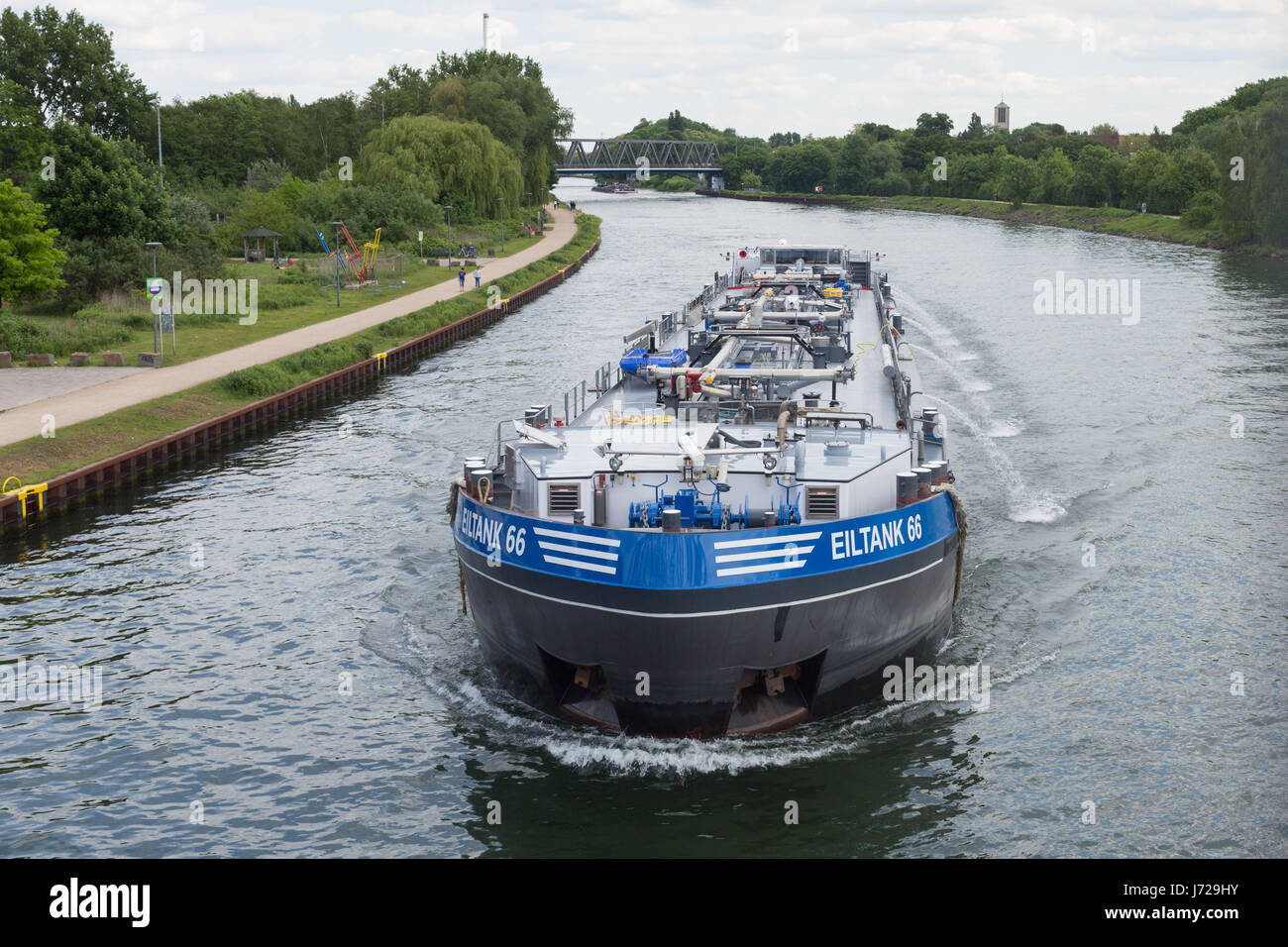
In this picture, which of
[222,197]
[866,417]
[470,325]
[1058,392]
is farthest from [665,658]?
[222,197]

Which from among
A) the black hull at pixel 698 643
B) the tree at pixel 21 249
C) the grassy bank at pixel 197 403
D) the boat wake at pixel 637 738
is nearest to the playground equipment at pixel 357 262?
the grassy bank at pixel 197 403

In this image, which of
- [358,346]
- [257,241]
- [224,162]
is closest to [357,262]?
[257,241]

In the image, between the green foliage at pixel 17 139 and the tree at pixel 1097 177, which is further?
the tree at pixel 1097 177

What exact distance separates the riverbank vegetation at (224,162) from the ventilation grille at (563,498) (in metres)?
38.0

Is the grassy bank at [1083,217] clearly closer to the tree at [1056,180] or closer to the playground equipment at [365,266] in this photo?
the tree at [1056,180]

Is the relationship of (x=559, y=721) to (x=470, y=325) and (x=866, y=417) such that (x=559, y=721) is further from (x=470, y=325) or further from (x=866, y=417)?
(x=470, y=325)

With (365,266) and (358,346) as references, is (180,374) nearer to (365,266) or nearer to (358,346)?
(358,346)

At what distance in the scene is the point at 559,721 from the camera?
20234 millimetres

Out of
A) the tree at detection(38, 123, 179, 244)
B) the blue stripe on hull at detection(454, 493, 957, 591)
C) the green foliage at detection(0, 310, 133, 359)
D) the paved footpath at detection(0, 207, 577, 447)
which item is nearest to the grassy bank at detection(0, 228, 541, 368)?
the green foliage at detection(0, 310, 133, 359)

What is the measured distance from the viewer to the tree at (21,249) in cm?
4988

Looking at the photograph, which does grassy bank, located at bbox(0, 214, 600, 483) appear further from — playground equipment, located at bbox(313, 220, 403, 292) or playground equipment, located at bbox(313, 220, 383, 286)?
playground equipment, located at bbox(313, 220, 383, 286)

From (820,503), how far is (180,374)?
31.0 metres

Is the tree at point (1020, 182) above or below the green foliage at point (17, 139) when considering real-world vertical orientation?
above

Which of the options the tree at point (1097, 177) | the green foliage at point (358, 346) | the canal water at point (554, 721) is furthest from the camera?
the tree at point (1097, 177)
